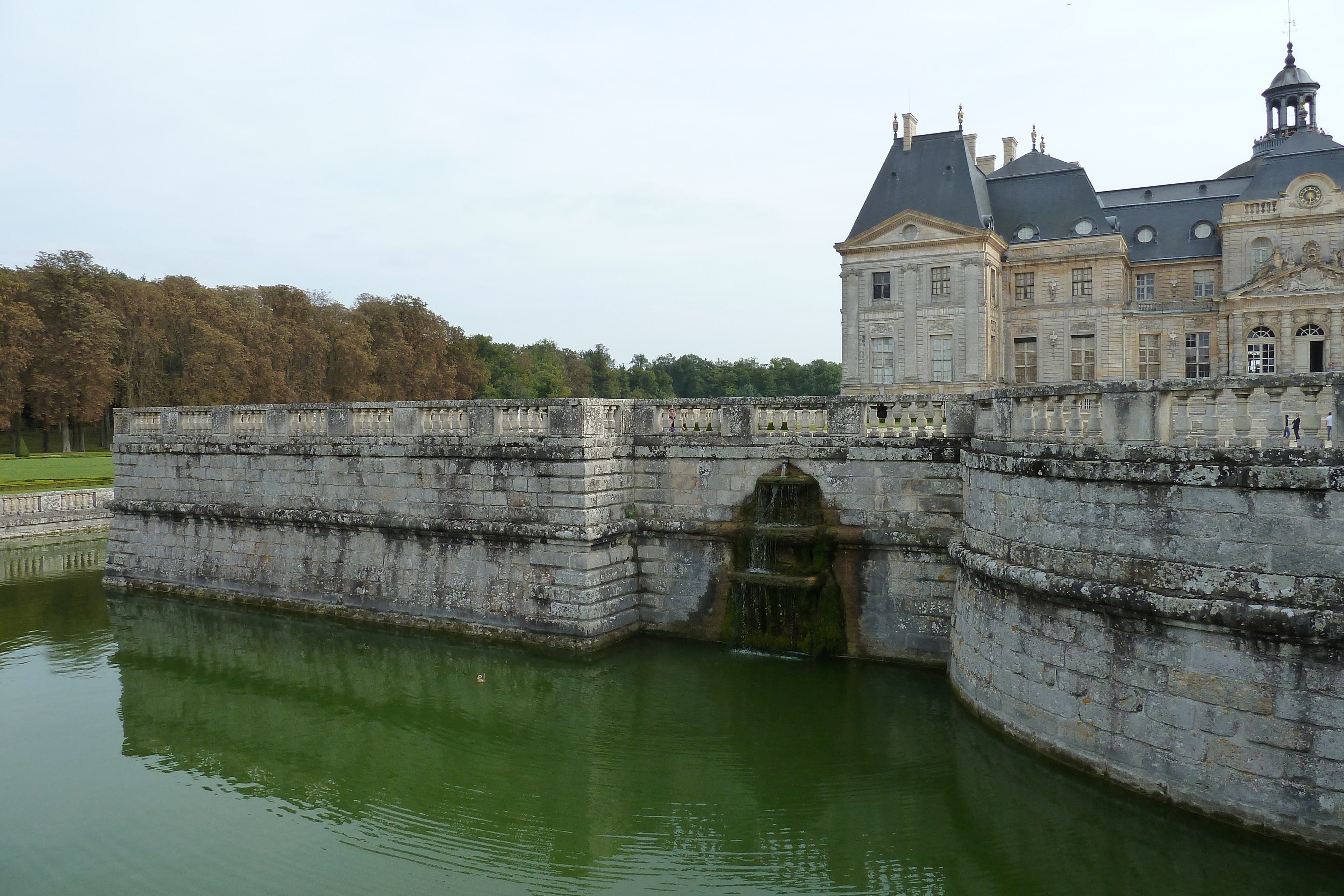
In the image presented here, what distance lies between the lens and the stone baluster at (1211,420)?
253 inches

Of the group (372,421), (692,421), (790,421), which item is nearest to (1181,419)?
(790,421)

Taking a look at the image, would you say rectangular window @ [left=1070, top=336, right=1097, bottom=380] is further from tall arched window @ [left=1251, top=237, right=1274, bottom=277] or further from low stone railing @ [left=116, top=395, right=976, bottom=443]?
low stone railing @ [left=116, top=395, right=976, bottom=443]

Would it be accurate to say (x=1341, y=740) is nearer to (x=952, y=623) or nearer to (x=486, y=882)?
(x=952, y=623)

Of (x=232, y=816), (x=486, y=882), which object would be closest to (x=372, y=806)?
(x=232, y=816)

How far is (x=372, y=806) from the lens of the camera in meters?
7.47

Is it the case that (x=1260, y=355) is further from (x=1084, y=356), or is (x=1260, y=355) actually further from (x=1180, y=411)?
(x=1180, y=411)

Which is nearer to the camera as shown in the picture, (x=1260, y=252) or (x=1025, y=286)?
(x=1260, y=252)

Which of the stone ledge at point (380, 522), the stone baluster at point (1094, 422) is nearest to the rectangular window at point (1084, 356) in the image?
the stone ledge at point (380, 522)

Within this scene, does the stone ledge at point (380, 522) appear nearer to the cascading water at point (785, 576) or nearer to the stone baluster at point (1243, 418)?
the cascading water at point (785, 576)

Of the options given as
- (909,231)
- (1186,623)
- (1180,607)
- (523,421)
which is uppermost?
(909,231)

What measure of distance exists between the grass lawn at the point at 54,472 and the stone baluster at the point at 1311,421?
28435 millimetres

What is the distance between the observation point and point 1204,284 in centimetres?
3538

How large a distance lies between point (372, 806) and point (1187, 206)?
39.5m

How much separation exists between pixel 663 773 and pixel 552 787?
0.99 meters
